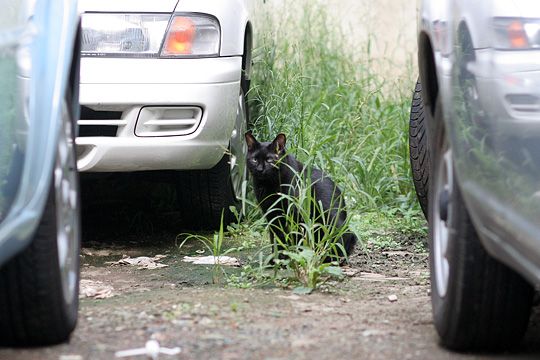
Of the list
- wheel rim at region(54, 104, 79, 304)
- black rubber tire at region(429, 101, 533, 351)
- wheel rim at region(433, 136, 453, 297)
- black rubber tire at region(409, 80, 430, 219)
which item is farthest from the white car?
black rubber tire at region(429, 101, 533, 351)

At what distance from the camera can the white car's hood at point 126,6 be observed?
546 cm

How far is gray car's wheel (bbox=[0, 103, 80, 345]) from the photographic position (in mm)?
3295

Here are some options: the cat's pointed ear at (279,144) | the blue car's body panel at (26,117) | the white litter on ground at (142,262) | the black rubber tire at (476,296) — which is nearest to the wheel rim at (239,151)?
the cat's pointed ear at (279,144)

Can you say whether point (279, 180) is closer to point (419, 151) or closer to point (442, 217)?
point (419, 151)

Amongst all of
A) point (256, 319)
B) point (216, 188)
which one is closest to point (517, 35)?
point (256, 319)

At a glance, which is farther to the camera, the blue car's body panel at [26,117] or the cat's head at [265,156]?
the cat's head at [265,156]

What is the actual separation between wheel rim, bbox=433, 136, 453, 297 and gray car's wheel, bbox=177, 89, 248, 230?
238 centimetres

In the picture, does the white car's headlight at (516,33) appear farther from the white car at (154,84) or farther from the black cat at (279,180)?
the black cat at (279,180)

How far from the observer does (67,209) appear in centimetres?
368

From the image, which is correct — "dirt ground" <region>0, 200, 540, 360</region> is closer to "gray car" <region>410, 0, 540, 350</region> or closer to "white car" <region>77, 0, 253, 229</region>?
"gray car" <region>410, 0, 540, 350</region>

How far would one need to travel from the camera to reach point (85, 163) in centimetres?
533

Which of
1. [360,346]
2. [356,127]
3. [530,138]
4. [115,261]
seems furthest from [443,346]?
[356,127]

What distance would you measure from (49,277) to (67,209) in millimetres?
408

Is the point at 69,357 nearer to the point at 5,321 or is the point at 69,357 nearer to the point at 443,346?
the point at 5,321
